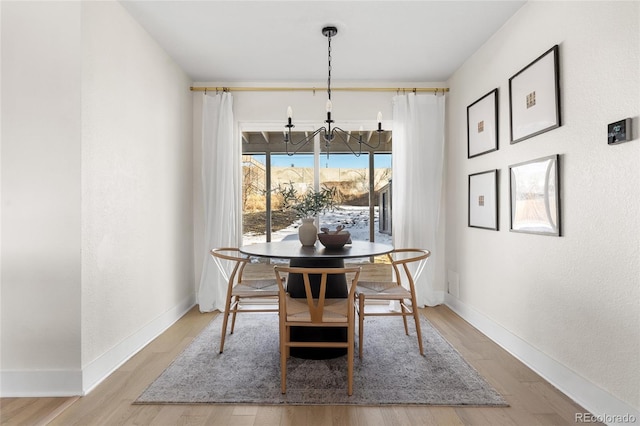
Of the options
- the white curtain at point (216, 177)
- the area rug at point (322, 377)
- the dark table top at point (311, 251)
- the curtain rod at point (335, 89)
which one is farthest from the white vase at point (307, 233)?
the curtain rod at point (335, 89)

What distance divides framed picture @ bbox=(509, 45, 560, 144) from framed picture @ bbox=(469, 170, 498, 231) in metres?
0.45

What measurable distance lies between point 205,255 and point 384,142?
2489 millimetres

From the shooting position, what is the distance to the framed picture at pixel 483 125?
2.98m

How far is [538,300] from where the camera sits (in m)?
2.41

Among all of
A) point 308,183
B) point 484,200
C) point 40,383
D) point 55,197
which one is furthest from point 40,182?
point 484,200

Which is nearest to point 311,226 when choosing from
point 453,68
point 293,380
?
point 293,380

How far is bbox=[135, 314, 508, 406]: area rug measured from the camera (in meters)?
2.04

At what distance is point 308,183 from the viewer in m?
4.27

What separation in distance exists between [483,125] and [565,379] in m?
2.09

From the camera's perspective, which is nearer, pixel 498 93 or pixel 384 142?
pixel 498 93

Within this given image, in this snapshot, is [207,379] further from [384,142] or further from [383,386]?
[384,142]

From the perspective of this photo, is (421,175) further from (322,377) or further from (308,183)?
(322,377)

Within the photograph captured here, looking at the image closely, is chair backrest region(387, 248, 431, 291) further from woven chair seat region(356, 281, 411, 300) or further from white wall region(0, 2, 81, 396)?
white wall region(0, 2, 81, 396)

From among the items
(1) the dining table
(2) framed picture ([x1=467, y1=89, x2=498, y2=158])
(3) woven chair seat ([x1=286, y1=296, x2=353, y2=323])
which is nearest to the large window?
(2) framed picture ([x1=467, y1=89, x2=498, y2=158])
